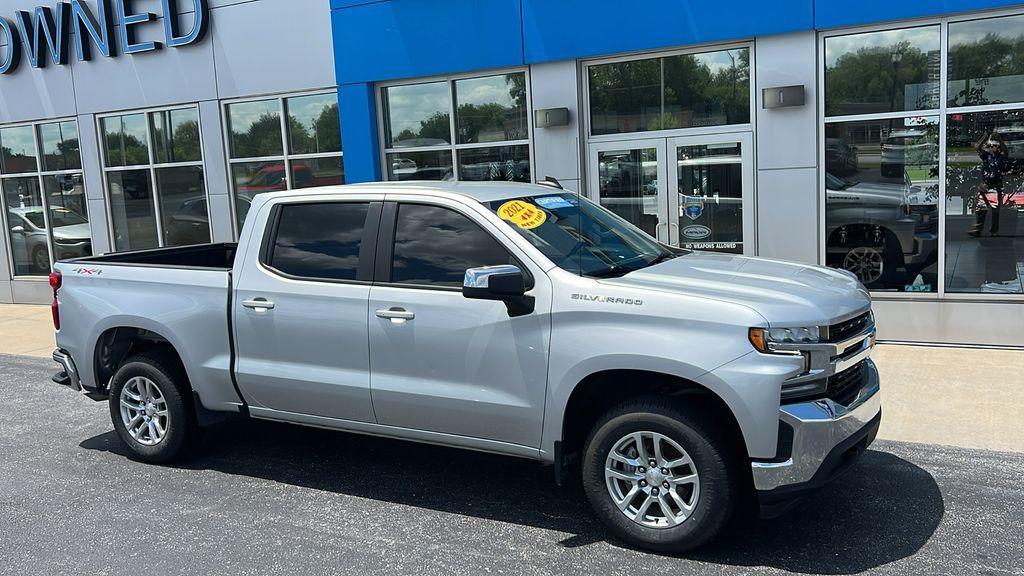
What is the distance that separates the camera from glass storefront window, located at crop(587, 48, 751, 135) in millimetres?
9344

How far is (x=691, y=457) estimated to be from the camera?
13.6ft

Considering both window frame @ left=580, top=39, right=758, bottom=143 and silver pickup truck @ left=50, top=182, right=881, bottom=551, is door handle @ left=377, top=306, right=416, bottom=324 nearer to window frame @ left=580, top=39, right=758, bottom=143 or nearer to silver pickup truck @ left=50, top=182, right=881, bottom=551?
silver pickup truck @ left=50, top=182, right=881, bottom=551

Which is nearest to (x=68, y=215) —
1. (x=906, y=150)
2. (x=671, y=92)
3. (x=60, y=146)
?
(x=60, y=146)

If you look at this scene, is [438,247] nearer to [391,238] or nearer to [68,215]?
[391,238]

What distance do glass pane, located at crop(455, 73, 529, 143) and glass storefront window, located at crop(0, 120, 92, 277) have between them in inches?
292

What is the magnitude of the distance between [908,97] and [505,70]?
4.68 meters

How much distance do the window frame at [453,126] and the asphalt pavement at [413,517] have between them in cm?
534

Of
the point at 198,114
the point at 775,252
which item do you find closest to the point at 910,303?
the point at 775,252

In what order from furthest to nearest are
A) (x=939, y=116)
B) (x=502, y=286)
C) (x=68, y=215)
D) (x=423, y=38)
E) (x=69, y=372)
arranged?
(x=68, y=215), (x=423, y=38), (x=939, y=116), (x=69, y=372), (x=502, y=286)

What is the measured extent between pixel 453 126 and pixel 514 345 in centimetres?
710

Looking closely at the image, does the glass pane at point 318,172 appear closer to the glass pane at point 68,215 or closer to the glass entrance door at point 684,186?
the glass entrance door at point 684,186

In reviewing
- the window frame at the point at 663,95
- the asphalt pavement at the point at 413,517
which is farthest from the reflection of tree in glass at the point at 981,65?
the asphalt pavement at the point at 413,517

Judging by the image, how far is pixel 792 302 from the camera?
412 cm

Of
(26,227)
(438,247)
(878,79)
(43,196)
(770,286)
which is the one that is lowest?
(770,286)
